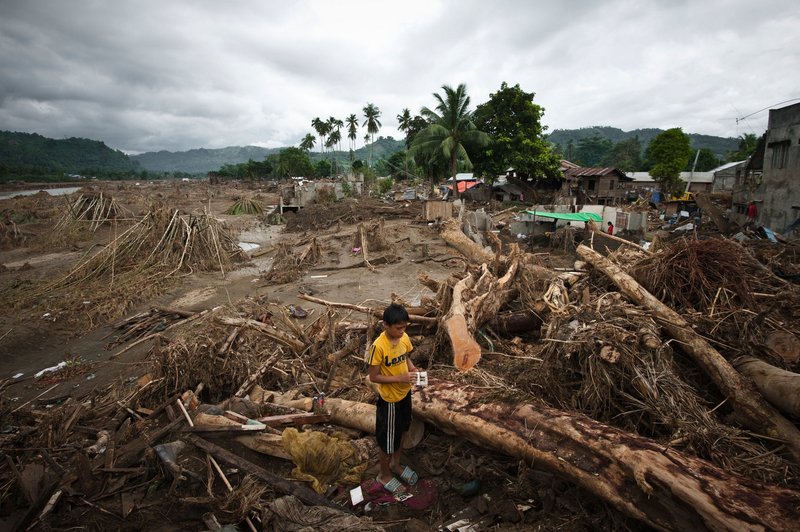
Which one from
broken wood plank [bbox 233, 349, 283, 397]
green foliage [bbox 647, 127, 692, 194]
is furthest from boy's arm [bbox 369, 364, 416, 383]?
green foliage [bbox 647, 127, 692, 194]

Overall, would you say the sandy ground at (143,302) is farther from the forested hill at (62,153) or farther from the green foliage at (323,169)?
the forested hill at (62,153)

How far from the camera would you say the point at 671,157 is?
33.8 metres

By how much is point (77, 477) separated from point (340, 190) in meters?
30.2

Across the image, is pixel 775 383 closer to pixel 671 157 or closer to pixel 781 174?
pixel 781 174

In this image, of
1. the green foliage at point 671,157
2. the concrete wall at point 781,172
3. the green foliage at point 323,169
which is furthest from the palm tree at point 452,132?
the green foliage at point 323,169

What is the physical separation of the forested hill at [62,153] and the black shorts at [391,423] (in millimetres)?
153123

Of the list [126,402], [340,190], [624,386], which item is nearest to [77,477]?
[126,402]

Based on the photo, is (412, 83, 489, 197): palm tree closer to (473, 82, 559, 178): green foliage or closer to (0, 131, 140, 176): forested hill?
(473, 82, 559, 178): green foliage

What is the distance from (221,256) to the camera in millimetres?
13156

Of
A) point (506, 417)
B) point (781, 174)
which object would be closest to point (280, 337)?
point (506, 417)

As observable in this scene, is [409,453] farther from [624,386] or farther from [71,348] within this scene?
[71,348]

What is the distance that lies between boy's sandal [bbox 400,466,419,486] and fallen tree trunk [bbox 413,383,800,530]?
50 cm

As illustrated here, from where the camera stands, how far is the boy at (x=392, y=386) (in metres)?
2.85

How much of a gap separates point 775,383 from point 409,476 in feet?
10.2
